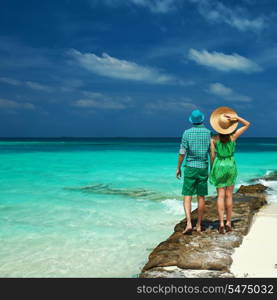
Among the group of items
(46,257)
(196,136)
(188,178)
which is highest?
(196,136)

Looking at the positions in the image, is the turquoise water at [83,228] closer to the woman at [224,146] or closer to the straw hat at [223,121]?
the woman at [224,146]

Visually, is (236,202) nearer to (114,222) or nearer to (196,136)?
(114,222)

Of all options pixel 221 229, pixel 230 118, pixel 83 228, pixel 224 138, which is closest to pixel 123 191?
pixel 83 228

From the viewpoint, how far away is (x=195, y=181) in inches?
188

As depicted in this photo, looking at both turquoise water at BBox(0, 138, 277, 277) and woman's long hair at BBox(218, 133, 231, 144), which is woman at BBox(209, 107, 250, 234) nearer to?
woman's long hair at BBox(218, 133, 231, 144)

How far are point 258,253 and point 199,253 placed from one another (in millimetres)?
850

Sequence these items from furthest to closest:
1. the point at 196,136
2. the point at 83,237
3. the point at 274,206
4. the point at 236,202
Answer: the point at 274,206, the point at 236,202, the point at 83,237, the point at 196,136

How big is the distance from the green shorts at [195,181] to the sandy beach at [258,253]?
0.95 meters

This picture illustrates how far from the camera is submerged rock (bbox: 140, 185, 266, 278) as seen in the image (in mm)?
3799

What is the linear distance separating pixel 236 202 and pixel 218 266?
3482 mm

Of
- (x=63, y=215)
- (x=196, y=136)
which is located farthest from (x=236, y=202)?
(x=63, y=215)

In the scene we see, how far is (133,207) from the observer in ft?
28.5

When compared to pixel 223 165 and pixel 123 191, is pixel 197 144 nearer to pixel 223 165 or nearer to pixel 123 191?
pixel 223 165

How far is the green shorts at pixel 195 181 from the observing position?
15.5ft
